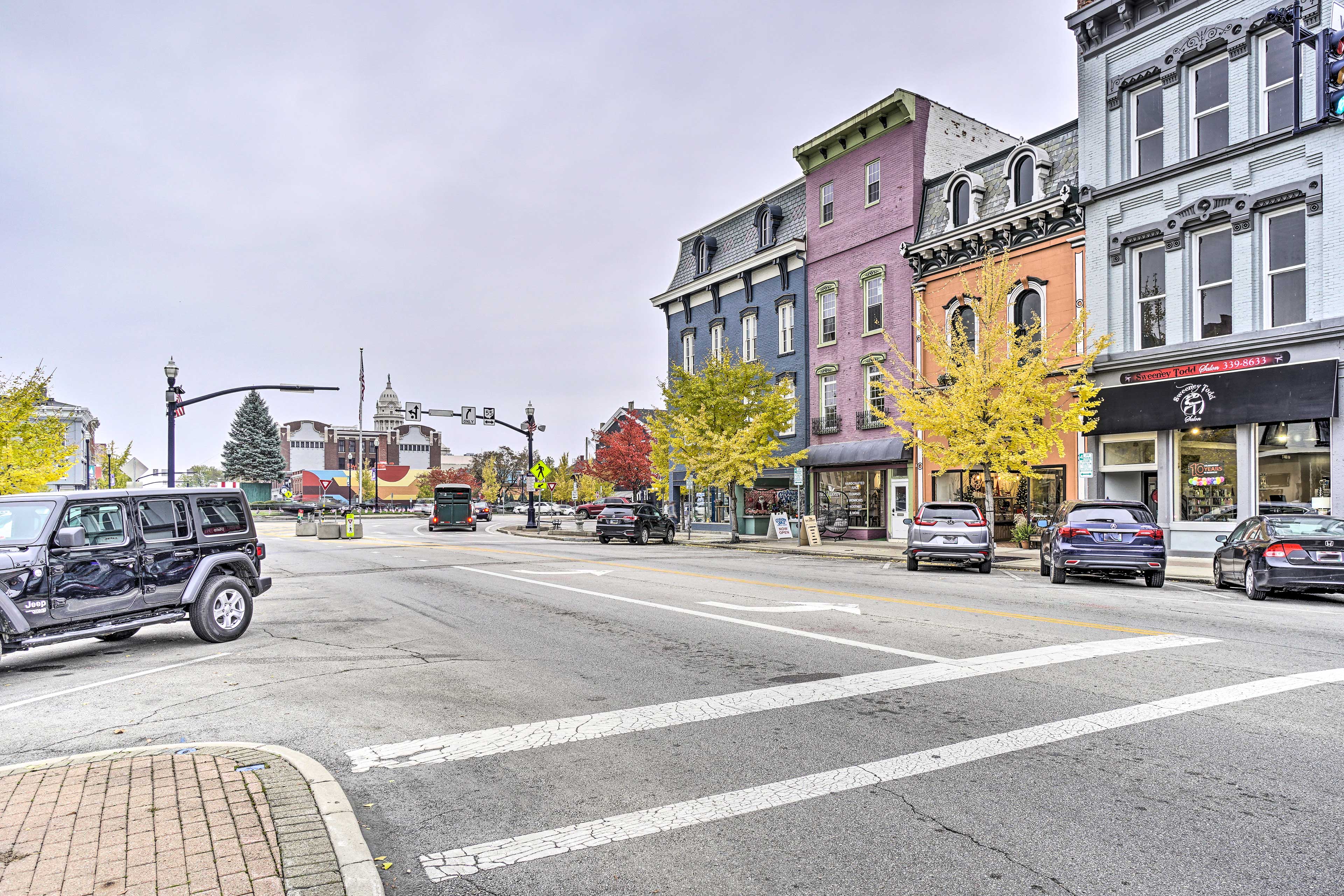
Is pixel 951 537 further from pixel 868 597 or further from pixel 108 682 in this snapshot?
pixel 108 682

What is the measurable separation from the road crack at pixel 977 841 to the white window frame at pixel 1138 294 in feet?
70.4

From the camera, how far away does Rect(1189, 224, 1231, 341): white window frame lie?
21469 mm

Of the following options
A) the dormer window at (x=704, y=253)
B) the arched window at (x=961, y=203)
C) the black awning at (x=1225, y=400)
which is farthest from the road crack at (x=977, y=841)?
the dormer window at (x=704, y=253)

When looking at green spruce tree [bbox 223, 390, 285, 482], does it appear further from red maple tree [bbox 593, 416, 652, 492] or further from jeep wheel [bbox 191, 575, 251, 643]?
jeep wheel [bbox 191, 575, 251, 643]

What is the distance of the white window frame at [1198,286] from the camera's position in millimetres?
21469

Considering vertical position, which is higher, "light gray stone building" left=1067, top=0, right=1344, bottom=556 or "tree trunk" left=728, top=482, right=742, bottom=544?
"light gray stone building" left=1067, top=0, right=1344, bottom=556

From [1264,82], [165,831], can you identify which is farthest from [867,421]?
[165,831]

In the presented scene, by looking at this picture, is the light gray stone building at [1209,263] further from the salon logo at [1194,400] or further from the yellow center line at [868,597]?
the yellow center line at [868,597]

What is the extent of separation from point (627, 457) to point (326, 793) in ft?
164

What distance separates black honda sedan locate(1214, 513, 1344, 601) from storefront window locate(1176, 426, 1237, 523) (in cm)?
675

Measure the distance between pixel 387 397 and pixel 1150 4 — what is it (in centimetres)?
14379

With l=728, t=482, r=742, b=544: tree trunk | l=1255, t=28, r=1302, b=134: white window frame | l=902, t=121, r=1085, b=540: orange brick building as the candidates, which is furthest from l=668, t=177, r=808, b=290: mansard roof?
l=1255, t=28, r=1302, b=134: white window frame

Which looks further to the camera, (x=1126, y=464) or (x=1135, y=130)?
(x=1135, y=130)

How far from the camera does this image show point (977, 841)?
13.6 feet
